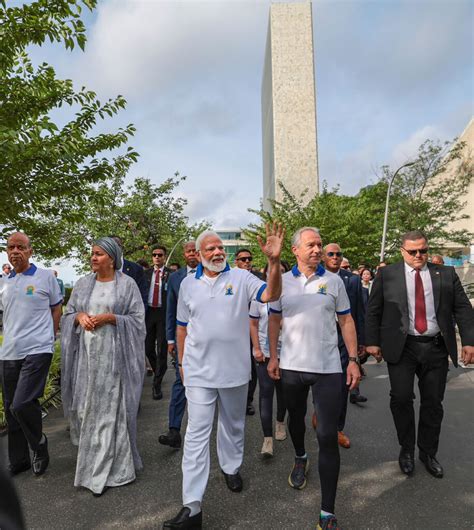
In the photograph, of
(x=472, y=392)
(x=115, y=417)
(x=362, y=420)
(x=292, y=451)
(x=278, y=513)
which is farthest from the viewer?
(x=472, y=392)

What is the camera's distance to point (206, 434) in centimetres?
310

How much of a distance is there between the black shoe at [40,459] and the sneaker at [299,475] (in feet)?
7.15

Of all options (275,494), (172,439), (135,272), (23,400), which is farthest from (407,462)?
(135,272)

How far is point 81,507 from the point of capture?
10.5 feet

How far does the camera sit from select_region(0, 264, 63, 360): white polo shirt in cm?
388

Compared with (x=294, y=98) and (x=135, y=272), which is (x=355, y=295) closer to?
(x=135, y=272)

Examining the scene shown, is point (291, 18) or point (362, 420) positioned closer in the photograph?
point (362, 420)

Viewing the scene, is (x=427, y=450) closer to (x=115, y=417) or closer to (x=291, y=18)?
(x=115, y=417)

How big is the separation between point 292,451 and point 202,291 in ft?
6.72

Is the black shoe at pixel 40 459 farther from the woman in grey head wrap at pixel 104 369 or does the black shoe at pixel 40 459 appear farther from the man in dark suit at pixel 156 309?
the man in dark suit at pixel 156 309

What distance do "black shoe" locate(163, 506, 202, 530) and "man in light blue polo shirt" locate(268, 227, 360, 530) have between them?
0.83 m

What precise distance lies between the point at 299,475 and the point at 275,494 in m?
0.28

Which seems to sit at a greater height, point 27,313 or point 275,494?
point 27,313

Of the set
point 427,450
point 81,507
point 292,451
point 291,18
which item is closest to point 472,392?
point 427,450
